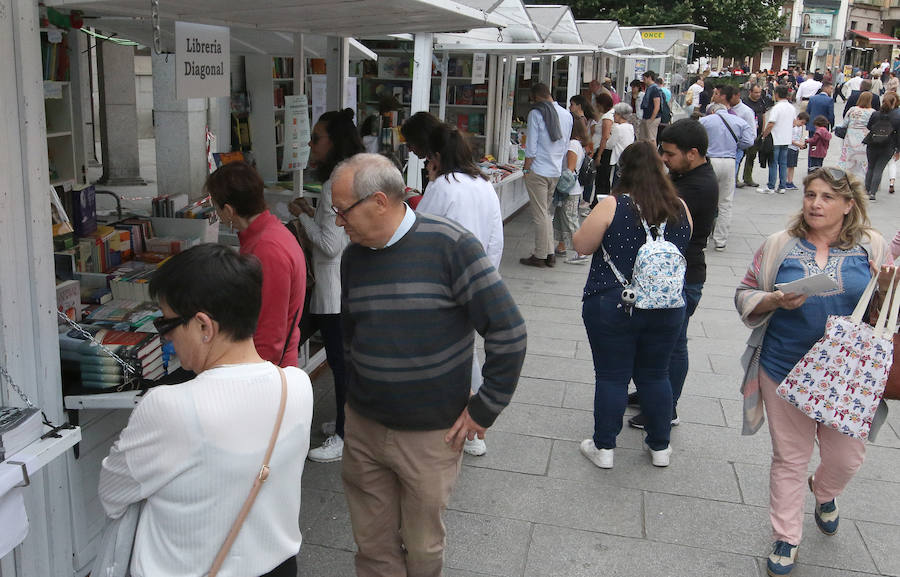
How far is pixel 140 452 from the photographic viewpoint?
1663mm

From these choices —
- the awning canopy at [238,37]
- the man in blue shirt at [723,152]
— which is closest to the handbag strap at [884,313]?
the awning canopy at [238,37]

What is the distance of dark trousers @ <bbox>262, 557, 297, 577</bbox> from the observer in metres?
1.92

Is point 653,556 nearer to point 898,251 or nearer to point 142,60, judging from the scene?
point 898,251

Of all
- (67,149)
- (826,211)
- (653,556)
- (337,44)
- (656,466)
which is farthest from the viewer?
(67,149)

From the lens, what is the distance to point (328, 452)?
13.7 ft

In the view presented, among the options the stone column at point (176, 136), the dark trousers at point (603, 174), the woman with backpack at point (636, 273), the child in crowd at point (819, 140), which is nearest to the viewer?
the woman with backpack at point (636, 273)

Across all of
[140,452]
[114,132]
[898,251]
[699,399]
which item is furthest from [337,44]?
[114,132]

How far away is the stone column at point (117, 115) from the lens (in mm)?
11328

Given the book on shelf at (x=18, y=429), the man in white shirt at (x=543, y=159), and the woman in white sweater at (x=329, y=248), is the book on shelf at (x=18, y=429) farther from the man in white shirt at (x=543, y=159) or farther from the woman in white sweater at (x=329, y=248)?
the man in white shirt at (x=543, y=159)

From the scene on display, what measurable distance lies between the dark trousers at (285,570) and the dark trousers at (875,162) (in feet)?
41.8

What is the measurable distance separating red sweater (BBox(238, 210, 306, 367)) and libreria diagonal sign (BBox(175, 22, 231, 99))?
95 cm

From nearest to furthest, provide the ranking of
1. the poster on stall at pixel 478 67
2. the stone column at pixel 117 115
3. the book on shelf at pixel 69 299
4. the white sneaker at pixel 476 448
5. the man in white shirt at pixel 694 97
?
Answer: the book on shelf at pixel 69 299 → the white sneaker at pixel 476 448 → the poster on stall at pixel 478 67 → the stone column at pixel 117 115 → the man in white shirt at pixel 694 97

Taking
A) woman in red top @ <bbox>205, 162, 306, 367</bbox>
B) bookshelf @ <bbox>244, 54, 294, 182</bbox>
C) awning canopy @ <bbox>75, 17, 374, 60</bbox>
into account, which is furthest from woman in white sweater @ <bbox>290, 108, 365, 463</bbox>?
bookshelf @ <bbox>244, 54, 294, 182</bbox>

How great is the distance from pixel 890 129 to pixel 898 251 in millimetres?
9615
